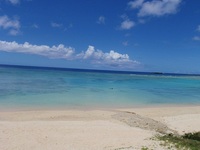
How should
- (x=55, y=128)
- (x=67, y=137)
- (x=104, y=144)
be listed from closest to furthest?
(x=104, y=144)
(x=67, y=137)
(x=55, y=128)

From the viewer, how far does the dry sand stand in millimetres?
10195

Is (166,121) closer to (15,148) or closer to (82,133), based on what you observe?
(82,133)

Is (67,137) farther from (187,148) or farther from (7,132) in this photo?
(187,148)

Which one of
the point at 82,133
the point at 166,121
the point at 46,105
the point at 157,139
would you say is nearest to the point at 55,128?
the point at 82,133

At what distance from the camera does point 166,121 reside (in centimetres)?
1673

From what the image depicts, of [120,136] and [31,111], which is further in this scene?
[31,111]

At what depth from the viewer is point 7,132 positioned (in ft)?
38.3

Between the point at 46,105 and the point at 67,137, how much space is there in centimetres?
1075

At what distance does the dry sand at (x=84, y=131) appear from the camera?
1020 cm

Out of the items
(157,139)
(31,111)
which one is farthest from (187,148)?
(31,111)

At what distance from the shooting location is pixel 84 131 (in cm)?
1250

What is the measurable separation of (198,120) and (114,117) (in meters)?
5.60

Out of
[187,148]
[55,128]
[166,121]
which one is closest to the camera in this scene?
[187,148]

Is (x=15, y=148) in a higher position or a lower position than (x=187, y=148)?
lower
